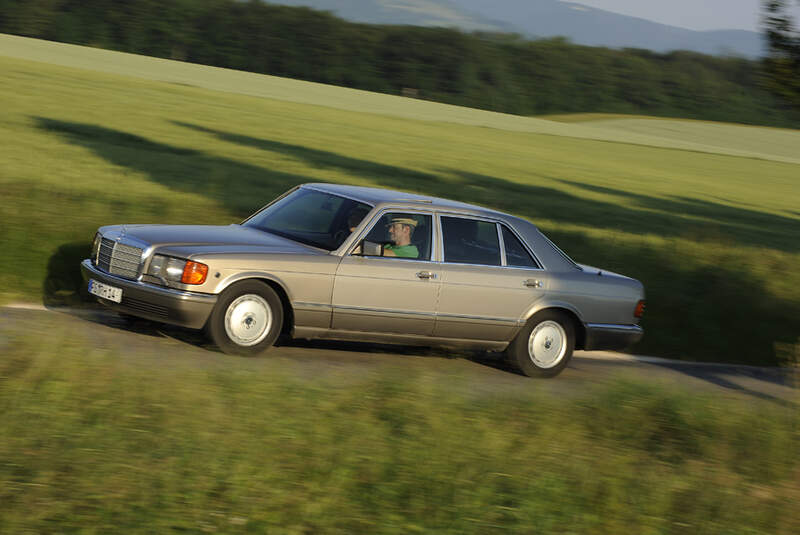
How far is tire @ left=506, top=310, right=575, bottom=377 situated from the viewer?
980 cm

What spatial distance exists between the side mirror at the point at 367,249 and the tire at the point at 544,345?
5.49 ft

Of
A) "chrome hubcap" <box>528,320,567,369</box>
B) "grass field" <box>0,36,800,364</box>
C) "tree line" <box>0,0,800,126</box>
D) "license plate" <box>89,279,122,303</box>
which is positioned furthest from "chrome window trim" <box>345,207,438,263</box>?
"tree line" <box>0,0,800,126</box>

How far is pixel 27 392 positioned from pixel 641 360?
7.57m

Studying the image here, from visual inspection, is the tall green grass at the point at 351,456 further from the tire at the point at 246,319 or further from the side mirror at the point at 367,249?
the side mirror at the point at 367,249

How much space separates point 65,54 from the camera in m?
46.9

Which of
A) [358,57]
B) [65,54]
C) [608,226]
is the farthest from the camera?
[358,57]

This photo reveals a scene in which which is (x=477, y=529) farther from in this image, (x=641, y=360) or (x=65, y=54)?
(x=65, y=54)

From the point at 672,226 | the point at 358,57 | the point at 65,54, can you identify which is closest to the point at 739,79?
the point at 358,57

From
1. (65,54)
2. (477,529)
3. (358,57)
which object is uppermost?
(358,57)

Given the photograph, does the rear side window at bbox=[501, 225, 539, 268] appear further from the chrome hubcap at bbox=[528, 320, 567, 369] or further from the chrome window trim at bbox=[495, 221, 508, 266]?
the chrome hubcap at bbox=[528, 320, 567, 369]

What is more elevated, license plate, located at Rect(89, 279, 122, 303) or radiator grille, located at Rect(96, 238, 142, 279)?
radiator grille, located at Rect(96, 238, 142, 279)

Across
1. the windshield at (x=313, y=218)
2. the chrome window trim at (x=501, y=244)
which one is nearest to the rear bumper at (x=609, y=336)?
the chrome window trim at (x=501, y=244)

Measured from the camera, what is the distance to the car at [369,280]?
8445 millimetres

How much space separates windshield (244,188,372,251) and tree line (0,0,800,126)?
5552cm
